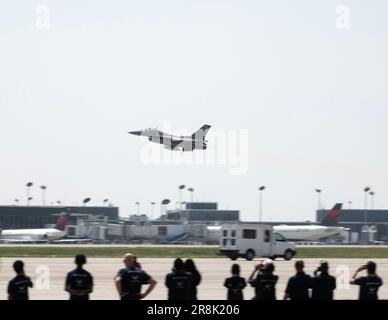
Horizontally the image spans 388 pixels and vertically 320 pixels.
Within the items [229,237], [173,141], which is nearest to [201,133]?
[173,141]

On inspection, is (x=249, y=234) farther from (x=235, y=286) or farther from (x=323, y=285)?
(x=235, y=286)

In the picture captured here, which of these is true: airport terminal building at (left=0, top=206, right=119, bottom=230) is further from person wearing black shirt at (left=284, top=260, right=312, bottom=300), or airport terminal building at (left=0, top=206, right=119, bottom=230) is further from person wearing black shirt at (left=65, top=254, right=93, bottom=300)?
person wearing black shirt at (left=284, top=260, right=312, bottom=300)

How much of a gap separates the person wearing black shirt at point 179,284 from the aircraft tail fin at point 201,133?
296 ft

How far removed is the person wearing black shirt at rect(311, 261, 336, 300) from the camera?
19234 mm

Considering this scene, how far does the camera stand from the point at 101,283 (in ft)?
115

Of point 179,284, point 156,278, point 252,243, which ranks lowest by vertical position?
point 156,278

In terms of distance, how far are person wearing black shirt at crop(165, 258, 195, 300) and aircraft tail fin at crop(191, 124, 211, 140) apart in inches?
3556

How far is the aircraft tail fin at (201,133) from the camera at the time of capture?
112 metres

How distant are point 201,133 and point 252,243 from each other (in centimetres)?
5728

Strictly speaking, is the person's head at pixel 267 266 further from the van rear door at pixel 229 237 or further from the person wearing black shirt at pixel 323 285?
the van rear door at pixel 229 237

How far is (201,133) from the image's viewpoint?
116000 millimetres
